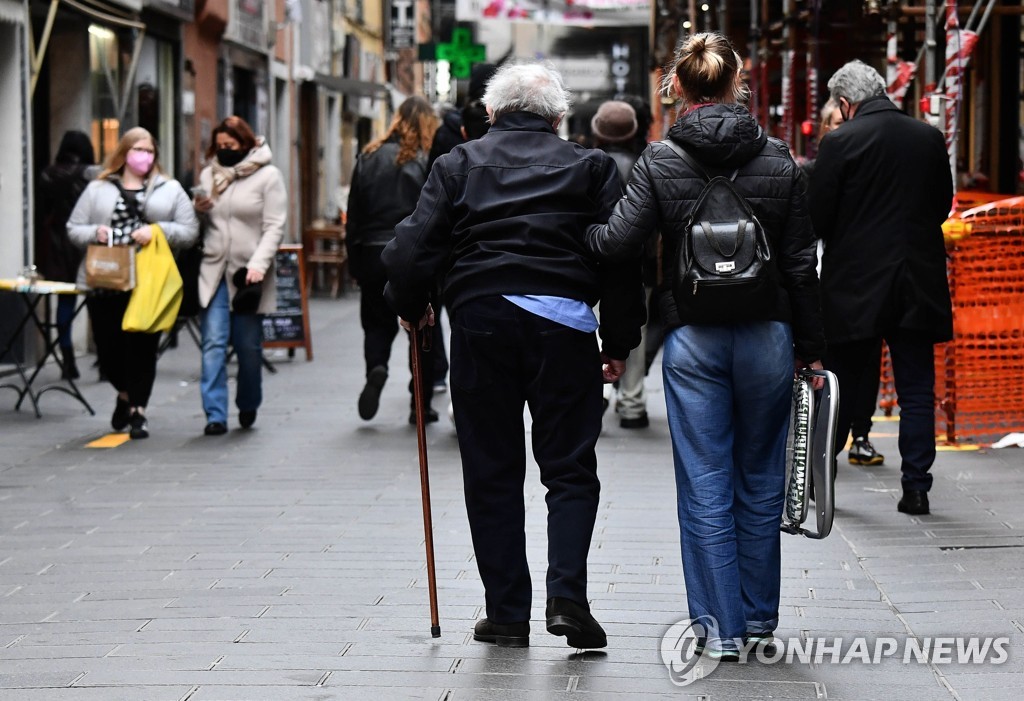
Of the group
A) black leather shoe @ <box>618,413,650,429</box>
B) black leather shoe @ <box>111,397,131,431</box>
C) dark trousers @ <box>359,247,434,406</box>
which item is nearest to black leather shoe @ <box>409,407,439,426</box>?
dark trousers @ <box>359,247,434,406</box>

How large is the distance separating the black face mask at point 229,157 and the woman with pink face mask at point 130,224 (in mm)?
291

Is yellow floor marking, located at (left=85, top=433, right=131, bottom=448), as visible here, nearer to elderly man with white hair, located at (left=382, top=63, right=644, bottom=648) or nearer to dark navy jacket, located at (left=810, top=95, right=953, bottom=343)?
dark navy jacket, located at (left=810, top=95, right=953, bottom=343)

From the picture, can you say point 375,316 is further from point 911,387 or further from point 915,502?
point 915,502

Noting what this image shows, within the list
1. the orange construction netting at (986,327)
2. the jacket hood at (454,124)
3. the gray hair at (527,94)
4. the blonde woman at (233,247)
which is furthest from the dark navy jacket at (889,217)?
the blonde woman at (233,247)

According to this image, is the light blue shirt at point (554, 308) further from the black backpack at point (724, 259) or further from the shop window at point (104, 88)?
the shop window at point (104, 88)

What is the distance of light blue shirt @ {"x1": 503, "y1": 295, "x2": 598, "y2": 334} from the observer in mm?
5000

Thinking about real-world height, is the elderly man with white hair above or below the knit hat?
below

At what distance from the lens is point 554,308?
5.00 metres

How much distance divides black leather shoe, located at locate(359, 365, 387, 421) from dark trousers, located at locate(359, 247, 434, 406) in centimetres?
12

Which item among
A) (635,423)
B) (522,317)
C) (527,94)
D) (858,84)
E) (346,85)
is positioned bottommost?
(635,423)

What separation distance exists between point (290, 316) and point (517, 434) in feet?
29.8

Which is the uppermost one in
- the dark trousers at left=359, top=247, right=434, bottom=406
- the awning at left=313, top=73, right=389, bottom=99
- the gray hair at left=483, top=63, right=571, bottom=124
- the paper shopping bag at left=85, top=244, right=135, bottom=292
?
the awning at left=313, top=73, right=389, bottom=99

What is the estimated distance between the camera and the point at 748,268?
4816 mm

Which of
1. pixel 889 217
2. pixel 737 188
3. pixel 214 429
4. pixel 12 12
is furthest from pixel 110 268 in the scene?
pixel 737 188
